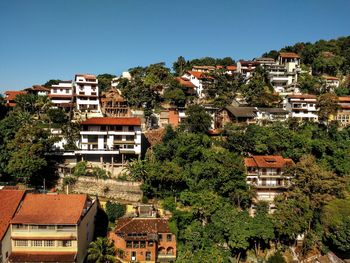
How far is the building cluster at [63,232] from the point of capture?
3114cm

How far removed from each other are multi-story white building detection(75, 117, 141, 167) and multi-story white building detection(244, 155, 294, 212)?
1762cm

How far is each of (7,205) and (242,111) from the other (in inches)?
1650

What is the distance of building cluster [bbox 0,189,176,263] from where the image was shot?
31141 millimetres

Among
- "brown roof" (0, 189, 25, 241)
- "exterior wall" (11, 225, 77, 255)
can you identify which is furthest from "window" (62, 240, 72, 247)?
"brown roof" (0, 189, 25, 241)

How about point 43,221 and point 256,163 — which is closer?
point 43,221

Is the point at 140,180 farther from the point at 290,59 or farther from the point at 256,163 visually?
the point at 290,59

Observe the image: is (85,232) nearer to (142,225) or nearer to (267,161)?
(142,225)

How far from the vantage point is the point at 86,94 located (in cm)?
6359

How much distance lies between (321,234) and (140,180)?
24703mm

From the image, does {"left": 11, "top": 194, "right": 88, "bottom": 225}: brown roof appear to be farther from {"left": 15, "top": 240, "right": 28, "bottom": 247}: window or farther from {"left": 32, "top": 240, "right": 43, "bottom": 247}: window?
{"left": 15, "top": 240, "right": 28, "bottom": 247}: window

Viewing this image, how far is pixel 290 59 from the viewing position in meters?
84.4

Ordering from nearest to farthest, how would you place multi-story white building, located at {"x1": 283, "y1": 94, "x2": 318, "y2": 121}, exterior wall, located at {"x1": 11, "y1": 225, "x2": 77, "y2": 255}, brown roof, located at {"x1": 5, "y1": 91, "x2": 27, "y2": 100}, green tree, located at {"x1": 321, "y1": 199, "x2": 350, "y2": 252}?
exterior wall, located at {"x1": 11, "y1": 225, "x2": 77, "y2": 255}, green tree, located at {"x1": 321, "y1": 199, "x2": 350, "y2": 252}, multi-story white building, located at {"x1": 283, "y1": 94, "x2": 318, "y2": 121}, brown roof, located at {"x1": 5, "y1": 91, "x2": 27, "y2": 100}

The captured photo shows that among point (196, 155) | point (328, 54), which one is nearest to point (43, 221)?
point (196, 155)

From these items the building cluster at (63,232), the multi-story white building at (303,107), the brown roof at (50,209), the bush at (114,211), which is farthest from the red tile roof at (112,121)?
the multi-story white building at (303,107)
